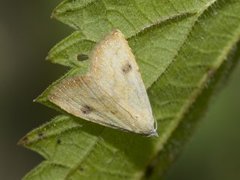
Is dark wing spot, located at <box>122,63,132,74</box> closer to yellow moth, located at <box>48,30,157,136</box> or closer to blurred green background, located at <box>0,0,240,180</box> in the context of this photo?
yellow moth, located at <box>48,30,157,136</box>

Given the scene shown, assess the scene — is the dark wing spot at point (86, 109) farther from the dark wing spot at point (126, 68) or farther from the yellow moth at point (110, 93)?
the dark wing spot at point (126, 68)

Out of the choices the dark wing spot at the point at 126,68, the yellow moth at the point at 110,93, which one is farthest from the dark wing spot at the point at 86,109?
the dark wing spot at the point at 126,68

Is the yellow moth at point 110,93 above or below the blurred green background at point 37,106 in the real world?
above

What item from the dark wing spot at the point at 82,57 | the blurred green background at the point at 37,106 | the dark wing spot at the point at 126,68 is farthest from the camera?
the blurred green background at the point at 37,106

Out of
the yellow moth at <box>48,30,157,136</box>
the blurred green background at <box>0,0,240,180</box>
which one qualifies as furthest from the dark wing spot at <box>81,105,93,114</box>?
the blurred green background at <box>0,0,240,180</box>

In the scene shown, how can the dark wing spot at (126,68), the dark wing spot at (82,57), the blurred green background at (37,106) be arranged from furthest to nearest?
the blurred green background at (37,106) → the dark wing spot at (126,68) → the dark wing spot at (82,57)

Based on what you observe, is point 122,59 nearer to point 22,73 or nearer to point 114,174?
point 114,174

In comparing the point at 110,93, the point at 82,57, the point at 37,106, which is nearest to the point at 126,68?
the point at 110,93
